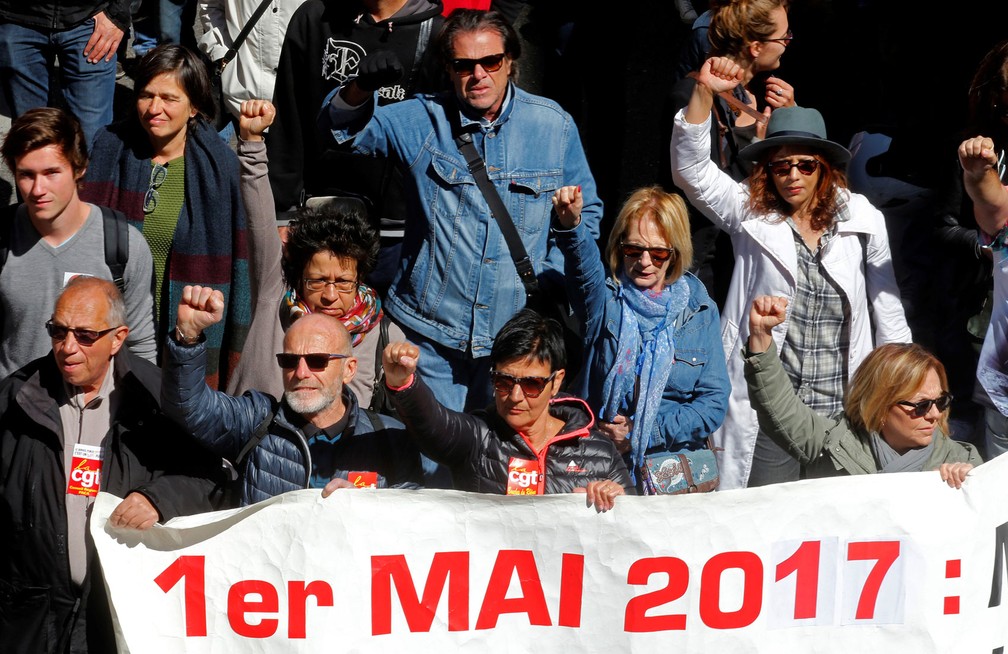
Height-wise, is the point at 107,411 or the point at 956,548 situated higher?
the point at 107,411

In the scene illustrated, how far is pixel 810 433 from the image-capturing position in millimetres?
5145

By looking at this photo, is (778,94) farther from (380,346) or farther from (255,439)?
(255,439)

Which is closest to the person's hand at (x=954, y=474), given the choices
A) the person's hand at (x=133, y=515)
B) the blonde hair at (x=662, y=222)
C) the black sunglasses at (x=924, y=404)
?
the black sunglasses at (x=924, y=404)

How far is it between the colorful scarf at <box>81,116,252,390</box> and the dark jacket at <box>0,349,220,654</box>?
1.03 metres

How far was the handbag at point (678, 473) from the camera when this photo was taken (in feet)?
17.9

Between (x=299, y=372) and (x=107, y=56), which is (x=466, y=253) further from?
(x=107, y=56)

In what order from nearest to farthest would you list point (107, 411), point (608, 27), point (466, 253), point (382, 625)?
1. point (382, 625)
2. point (107, 411)
3. point (466, 253)
4. point (608, 27)

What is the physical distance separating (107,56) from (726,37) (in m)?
2.91

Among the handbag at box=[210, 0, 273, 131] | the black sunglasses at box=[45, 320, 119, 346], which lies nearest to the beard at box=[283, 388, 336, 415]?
the black sunglasses at box=[45, 320, 119, 346]

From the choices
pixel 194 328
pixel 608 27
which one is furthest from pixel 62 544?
pixel 608 27

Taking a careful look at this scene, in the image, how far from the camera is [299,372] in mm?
5016

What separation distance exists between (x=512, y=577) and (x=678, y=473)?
97cm

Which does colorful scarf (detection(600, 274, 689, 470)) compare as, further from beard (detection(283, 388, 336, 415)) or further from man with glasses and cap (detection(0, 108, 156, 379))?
man with glasses and cap (detection(0, 108, 156, 379))

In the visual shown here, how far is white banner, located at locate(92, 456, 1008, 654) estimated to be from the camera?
4.73 metres
